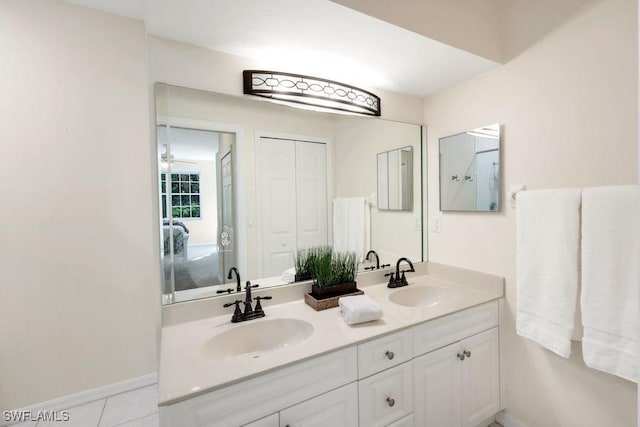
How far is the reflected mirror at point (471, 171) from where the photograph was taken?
1.60 metres

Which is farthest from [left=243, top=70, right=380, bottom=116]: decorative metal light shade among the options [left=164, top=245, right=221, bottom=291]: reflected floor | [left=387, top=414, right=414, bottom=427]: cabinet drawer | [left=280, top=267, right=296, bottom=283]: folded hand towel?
[left=387, top=414, right=414, bottom=427]: cabinet drawer

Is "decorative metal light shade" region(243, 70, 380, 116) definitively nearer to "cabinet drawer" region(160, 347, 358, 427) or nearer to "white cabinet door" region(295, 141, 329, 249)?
"white cabinet door" region(295, 141, 329, 249)

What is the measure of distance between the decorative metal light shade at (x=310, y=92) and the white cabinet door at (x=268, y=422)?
1430mm

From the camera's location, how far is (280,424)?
37.0 inches

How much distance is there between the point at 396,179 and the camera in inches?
77.4

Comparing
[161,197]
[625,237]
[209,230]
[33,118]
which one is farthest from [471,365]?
[33,118]

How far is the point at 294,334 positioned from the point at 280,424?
40 cm

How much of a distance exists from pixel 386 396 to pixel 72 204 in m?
2.07

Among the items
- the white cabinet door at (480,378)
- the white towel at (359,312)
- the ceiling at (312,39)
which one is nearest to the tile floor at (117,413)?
the white towel at (359,312)

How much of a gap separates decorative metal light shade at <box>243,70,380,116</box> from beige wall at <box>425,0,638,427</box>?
638 mm

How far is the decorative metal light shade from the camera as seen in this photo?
4.69 ft

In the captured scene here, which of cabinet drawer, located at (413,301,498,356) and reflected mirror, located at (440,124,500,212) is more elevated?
reflected mirror, located at (440,124,500,212)

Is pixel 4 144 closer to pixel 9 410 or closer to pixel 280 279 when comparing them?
pixel 9 410

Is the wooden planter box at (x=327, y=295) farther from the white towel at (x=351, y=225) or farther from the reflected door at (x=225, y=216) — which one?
the reflected door at (x=225, y=216)
